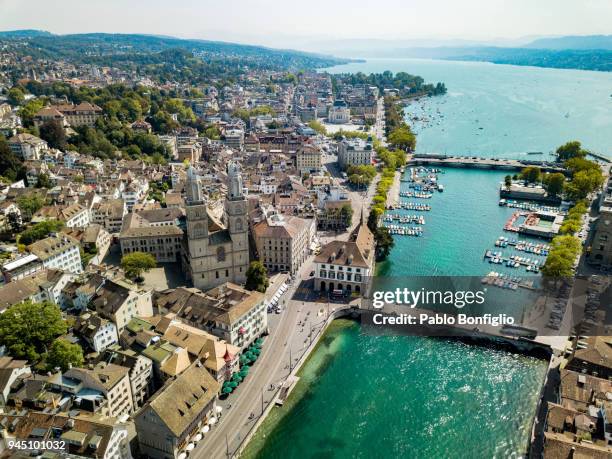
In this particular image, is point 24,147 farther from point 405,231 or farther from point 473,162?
point 473,162

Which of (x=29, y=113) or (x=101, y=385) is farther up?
(x=29, y=113)

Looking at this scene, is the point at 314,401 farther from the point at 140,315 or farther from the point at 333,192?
the point at 333,192

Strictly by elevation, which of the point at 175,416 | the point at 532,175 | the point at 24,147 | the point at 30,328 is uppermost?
the point at 24,147

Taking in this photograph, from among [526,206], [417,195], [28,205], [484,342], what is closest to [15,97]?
[28,205]

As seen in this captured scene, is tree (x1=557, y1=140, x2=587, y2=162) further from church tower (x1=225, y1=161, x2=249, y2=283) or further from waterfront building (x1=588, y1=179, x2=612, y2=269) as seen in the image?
church tower (x1=225, y1=161, x2=249, y2=283)

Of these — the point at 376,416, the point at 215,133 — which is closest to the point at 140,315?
the point at 376,416

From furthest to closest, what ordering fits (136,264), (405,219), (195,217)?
(405,219) → (136,264) → (195,217)
